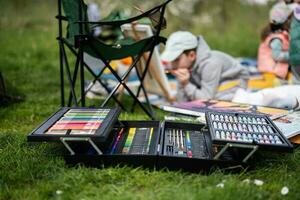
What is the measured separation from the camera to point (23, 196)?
6.64 feet

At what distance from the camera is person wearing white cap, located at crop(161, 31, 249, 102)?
3.86m

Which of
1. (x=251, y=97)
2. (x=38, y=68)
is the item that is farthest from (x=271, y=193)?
(x=38, y=68)

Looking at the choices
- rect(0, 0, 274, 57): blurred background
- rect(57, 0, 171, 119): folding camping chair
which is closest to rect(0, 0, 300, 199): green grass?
rect(57, 0, 171, 119): folding camping chair

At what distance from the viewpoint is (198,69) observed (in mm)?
3922

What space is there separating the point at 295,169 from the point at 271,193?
39 cm

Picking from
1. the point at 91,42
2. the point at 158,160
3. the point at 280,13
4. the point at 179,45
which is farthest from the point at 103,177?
the point at 280,13

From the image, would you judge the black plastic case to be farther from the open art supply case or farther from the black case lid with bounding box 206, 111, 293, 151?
the black case lid with bounding box 206, 111, 293, 151

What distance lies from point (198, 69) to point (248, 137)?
1.73 meters

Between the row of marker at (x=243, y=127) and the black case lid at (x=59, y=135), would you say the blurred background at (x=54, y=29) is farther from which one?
the row of marker at (x=243, y=127)

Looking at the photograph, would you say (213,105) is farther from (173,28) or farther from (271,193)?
(173,28)

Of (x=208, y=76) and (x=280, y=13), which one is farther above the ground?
(x=280, y=13)

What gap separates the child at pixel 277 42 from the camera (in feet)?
13.9

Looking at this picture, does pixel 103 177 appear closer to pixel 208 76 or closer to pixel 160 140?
Result: pixel 160 140

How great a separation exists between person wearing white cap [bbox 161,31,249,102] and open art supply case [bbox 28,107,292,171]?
1218 millimetres
